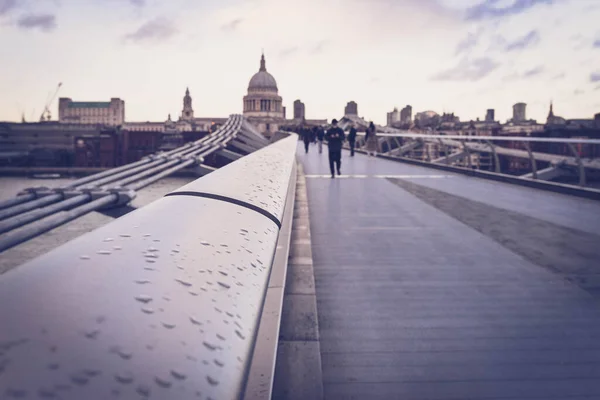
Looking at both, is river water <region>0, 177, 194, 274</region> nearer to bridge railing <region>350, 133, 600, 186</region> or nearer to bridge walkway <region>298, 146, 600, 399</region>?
bridge railing <region>350, 133, 600, 186</region>

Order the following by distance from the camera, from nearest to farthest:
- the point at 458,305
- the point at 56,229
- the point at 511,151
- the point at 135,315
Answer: the point at 135,315, the point at 458,305, the point at 511,151, the point at 56,229

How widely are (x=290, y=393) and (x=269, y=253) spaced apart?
1271 mm

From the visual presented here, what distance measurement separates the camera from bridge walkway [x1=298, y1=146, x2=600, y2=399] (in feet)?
8.52

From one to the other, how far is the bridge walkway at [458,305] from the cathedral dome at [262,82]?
138770 millimetres

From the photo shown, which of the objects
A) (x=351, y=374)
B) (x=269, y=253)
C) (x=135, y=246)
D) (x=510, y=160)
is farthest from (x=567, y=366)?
(x=510, y=160)

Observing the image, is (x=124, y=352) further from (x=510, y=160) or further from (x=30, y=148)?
(x=30, y=148)

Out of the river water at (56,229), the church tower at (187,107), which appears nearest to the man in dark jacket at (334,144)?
the river water at (56,229)

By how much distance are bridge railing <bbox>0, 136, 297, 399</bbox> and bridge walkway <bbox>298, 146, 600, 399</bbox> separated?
1.72 metres

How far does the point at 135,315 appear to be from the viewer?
65 centimetres

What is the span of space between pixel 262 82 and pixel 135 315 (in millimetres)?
146098

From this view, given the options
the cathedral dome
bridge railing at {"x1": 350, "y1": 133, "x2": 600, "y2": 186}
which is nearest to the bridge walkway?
bridge railing at {"x1": 350, "y1": 133, "x2": 600, "y2": 186}

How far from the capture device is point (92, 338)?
585 mm

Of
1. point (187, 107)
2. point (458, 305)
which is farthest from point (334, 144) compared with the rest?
point (187, 107)

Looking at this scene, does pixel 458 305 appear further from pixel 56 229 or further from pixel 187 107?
pixel 187 107
